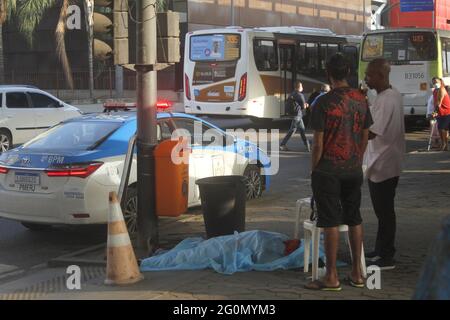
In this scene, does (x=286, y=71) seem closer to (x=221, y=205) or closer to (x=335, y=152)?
(x=221, y=205)

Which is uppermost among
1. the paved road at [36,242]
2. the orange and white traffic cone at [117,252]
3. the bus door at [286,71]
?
the bus door at [286,71]

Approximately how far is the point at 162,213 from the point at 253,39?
55.2ft

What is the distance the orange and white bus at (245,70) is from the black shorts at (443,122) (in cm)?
744

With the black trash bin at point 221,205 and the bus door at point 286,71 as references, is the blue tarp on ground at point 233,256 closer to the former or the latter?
the black trash bin at point 221,205

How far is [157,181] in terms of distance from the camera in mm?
7066

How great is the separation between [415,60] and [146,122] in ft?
55.8

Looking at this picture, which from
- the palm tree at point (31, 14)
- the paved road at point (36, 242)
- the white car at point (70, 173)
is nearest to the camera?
the paved road at point (36, 242)

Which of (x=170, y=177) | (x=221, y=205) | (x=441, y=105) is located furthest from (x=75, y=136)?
(x=441, y=105)

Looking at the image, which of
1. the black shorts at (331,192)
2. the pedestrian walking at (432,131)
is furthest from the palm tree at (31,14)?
the black shorts at (331,192)

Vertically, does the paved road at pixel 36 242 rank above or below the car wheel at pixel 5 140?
below

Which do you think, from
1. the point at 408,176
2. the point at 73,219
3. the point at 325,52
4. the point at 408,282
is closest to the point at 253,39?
the point at 325,52

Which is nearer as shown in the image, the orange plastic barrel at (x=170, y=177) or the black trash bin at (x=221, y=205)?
the orange plastic barrel at (x=170, y=177)

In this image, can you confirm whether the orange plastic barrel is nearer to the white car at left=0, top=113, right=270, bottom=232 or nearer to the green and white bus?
the white car at left=0, top=113, right=270, bottom=232

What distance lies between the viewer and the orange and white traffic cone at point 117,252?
6.04 meters
